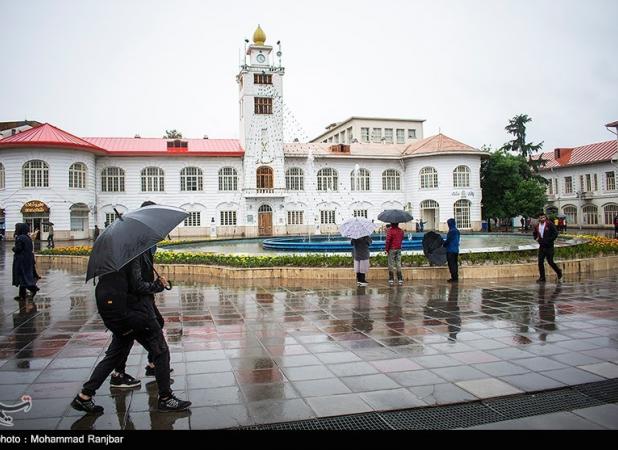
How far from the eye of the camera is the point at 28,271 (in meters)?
10.6

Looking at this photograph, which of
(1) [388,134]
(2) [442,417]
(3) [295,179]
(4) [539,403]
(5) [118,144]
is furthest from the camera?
(1) [388,134]

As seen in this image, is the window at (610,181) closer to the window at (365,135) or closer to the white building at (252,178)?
the white building at (252,178)

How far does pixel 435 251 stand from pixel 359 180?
3097 cm

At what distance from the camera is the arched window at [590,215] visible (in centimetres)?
4731

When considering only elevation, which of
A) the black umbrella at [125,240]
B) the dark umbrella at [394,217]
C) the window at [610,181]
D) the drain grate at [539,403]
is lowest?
the drain grate at [539,403]

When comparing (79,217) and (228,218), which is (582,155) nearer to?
(228,218)

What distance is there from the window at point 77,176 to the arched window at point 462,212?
29.4 metres

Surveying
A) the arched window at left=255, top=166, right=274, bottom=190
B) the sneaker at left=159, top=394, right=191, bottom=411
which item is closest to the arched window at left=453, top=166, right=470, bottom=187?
the arched window at left=255, top=166, right=274, bottom=190

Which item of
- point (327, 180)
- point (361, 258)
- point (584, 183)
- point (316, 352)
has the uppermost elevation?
point (327, 180)

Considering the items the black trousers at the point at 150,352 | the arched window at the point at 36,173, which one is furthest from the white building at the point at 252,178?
the black trousers at the point at 150,352

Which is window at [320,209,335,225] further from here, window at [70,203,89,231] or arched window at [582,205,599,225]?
arched window at [582,205,599,225]

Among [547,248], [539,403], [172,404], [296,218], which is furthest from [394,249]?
[296,218]

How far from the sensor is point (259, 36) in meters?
40.5

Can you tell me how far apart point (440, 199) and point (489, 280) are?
2996cm
